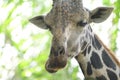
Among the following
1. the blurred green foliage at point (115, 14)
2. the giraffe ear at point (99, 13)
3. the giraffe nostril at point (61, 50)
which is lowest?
the blurred green foliage at point (115, 14)

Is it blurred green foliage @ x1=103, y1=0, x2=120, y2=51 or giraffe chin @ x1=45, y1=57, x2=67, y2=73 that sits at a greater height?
giraffe chin @ x1=45, y1=57, x2=67, y2=73

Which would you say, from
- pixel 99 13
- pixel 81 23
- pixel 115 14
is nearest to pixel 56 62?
pixel 81 23

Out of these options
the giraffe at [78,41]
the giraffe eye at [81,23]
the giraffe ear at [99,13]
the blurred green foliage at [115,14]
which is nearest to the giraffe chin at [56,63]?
the giraffe at [78,41]

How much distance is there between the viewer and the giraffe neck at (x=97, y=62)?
Answer: 655 centimetres

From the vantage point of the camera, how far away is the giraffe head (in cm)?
599

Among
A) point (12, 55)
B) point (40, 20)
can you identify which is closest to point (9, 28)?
point (12, 55)

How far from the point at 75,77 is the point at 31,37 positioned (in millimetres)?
A: 2478

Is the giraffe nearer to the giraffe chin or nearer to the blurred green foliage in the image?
the giraffe chin

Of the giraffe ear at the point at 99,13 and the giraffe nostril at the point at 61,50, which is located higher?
the giraffe ear at the point at 99,13

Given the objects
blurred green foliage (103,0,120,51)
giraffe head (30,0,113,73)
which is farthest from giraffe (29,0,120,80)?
blurred green foliage (103,0,120,51)

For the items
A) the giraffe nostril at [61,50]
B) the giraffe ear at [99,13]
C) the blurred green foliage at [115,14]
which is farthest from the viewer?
the blurred green foliage at [115,14]

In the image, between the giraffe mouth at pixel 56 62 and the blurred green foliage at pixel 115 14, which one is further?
the blurred green foliage at pixel 115 14

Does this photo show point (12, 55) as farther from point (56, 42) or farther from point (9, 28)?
point (56, 42)

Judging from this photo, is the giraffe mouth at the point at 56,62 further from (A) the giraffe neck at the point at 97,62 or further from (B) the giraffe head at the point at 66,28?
(A) the giraffe neck at the point at 97,62
